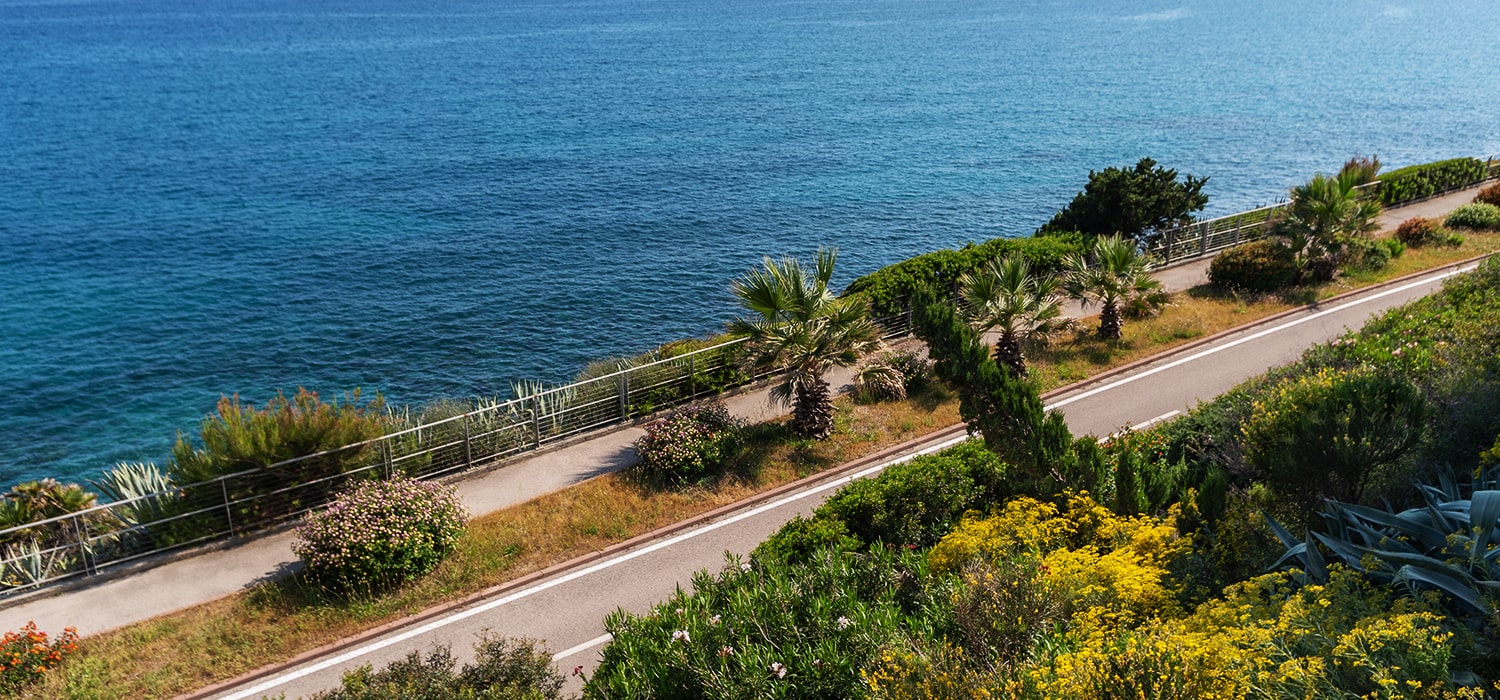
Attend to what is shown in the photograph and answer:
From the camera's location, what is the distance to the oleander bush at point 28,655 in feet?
45.1

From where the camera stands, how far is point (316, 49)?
413 feet

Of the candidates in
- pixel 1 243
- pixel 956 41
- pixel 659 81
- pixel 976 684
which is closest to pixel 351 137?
pixel 1 243

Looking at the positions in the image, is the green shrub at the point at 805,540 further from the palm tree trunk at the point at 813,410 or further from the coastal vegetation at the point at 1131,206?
A: the coastal vegetation at the point at 1131,206

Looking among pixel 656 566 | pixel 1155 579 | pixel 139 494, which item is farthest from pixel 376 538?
pixel 1155 579

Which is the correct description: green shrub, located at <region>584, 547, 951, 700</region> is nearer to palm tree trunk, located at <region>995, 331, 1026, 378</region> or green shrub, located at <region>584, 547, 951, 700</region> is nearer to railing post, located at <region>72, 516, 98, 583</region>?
railing post, located at <region>72, 516, 98, 583</region>

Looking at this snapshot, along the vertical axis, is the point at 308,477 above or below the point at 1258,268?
below

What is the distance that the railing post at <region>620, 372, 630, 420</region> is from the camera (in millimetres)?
22375

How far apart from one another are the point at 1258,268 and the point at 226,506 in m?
27.9

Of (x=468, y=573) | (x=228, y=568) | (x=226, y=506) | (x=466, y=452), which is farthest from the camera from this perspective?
(x=466, y=452)

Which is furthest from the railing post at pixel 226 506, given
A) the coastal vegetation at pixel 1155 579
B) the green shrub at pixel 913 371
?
the green shrub at pixel 913 371

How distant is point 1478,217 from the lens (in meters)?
35.0

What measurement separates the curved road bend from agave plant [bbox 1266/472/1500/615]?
8629mm

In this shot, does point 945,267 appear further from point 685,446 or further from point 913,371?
point 685,446

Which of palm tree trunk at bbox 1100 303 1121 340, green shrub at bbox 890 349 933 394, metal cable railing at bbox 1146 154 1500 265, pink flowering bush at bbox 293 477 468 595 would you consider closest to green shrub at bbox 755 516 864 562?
pink flowering bush at bbox 293 477 468 595
